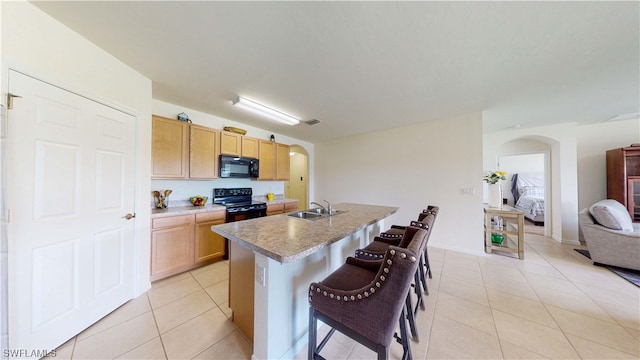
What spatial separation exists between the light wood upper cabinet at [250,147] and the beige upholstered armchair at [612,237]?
5.50 m

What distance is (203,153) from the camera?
119 inches

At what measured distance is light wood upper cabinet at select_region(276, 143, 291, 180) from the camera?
4293 millimetres

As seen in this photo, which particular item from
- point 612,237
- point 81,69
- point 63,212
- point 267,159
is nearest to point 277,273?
point 63,212

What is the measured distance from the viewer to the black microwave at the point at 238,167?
3252mm

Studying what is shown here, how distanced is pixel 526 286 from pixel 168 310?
3953 mm

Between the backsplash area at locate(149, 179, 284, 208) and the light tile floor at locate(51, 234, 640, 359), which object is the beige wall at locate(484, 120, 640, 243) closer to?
the light tile floor at locate(51, 234, 640, 359)

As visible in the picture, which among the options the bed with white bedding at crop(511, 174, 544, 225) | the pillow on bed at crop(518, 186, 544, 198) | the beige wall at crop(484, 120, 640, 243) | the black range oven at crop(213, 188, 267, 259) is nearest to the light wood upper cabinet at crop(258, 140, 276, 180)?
the black range oven at crop(213, 188, 267, 259)

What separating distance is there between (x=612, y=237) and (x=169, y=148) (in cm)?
625

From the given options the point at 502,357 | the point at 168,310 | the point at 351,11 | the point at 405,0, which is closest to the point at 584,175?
the point at 502,357

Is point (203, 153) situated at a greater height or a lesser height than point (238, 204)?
greater

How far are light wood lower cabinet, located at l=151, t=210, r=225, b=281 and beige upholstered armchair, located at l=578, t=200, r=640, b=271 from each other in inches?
218

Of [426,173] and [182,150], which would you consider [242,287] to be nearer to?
[182,150]

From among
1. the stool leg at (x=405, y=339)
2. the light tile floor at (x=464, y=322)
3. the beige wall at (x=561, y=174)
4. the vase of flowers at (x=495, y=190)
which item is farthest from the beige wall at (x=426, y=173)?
the stool leg at (x=405, y=339)

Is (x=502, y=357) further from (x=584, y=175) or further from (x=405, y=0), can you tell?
(x=584, y=175)
